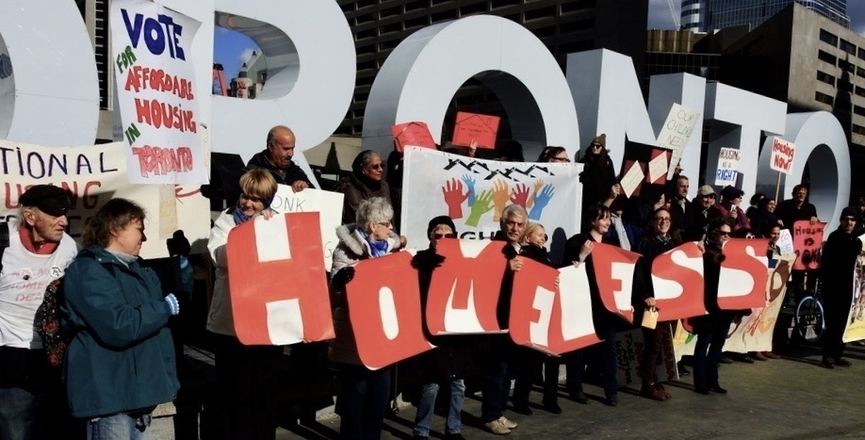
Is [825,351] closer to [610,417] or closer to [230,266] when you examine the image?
[610,417]

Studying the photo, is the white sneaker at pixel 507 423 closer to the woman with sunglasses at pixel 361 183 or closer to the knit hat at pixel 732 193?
the woman with sunglasses at pixel 361 183

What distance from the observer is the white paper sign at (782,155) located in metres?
10.7

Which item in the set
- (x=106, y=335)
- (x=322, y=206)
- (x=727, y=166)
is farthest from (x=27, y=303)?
(x=727, y=166)

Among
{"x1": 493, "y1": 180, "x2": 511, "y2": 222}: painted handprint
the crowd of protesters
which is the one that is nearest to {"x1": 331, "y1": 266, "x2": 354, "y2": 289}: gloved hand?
the crowd of protesters

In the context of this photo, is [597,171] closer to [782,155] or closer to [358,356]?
[358,356]

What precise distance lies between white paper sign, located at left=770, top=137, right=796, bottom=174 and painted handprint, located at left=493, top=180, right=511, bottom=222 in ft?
16.9

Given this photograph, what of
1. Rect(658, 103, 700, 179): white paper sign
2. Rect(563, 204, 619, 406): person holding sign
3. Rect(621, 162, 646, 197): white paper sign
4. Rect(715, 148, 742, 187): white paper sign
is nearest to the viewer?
Rect(563, 204, 619, 406): person holding sign

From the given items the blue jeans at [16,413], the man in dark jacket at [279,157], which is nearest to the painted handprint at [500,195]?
the man in dark jacket at [279,157]

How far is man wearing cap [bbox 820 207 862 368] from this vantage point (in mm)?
8492

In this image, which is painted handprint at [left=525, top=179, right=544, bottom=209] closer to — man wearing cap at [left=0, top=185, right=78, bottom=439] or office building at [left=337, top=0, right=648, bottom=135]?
man wearing cap at [left=0, top=185, right=78, bottom=439]

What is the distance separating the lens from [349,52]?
6.63 m

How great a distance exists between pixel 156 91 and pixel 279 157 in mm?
892

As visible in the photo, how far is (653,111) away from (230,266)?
23.7 ft

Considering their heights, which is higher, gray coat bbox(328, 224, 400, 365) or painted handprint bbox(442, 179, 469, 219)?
painted handprint bbox(442, 179, 469, 219)
